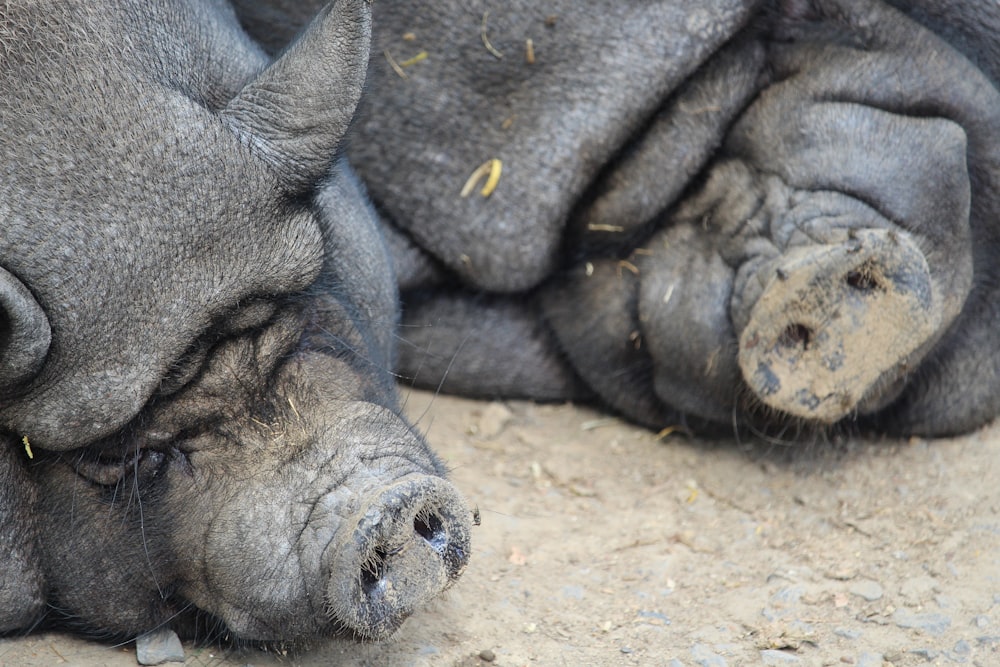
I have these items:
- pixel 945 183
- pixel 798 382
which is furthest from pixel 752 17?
pixel 798 382

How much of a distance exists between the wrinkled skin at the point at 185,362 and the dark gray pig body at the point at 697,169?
40.5 inches

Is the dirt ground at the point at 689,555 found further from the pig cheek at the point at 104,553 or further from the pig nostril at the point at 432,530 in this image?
the pig nostril at the point at 432,530

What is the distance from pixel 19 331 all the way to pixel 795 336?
73.9 inches

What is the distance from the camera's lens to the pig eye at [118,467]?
2576 millimetres

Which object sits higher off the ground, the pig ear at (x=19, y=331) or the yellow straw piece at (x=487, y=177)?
the pig ear at (x=19, y=331)

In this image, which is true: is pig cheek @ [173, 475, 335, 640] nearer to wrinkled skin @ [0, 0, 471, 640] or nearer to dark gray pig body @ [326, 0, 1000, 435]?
wrinkled skin @ [0, 0, 471, 640]

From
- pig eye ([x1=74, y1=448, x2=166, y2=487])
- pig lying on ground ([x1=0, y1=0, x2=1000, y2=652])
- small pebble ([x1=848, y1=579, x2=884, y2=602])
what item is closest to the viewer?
pig lying on ground ([x1=0, y1=0, x2=1000, y2=652])

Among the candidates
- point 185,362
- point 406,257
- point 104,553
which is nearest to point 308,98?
point 185,362

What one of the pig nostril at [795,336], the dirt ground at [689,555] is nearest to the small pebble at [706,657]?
the dirt ground at [689,555]

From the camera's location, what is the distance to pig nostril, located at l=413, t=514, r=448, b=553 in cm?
245

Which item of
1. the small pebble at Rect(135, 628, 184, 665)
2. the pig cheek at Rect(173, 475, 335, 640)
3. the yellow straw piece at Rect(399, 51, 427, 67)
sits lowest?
the small pebble at Rect(135, 628, 184, 665)

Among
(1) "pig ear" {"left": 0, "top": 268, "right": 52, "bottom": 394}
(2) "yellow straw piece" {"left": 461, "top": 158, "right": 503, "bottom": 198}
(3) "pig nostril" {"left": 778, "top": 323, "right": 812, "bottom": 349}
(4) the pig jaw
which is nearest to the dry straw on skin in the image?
(2) "yellow straw piece" {"left": 461, "top": 158, "right": 503, "bottom": 198}

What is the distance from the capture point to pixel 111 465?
2586 millimetres

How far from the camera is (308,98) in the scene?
2609 mm
